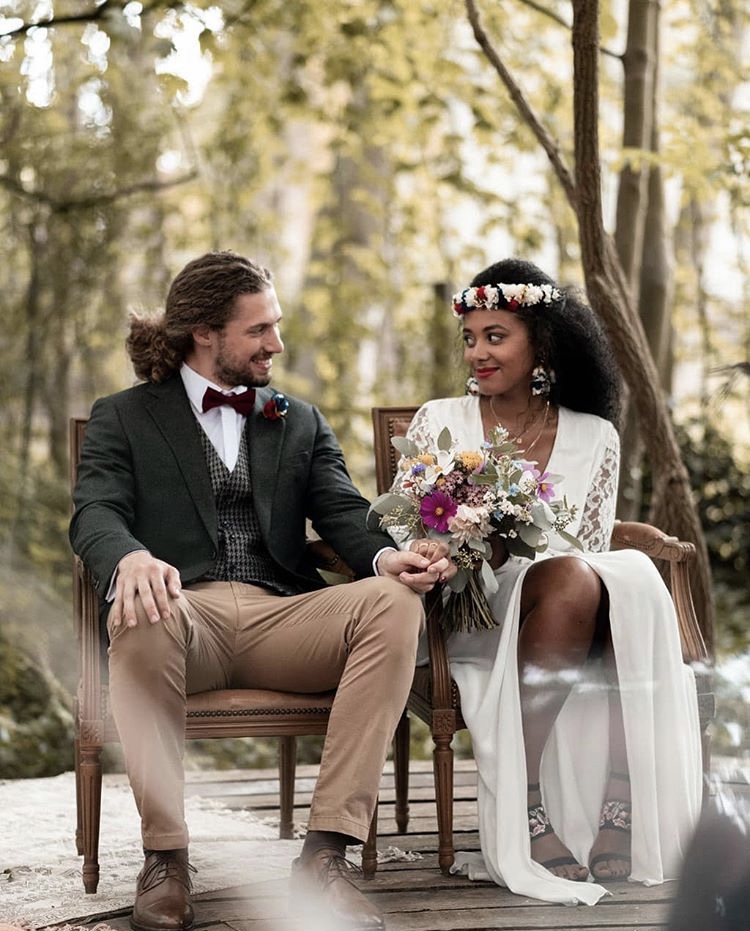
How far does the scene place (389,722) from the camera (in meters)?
3.11

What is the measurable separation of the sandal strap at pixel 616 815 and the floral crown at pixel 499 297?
4.51ft

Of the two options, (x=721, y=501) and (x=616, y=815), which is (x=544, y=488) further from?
(x=721, y=501)

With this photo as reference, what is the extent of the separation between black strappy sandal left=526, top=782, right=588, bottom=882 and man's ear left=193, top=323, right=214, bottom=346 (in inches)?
58.4

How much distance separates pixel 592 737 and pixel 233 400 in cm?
131

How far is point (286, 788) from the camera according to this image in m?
3.98

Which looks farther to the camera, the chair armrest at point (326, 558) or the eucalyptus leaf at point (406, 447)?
the chair armrest at point (326, 558)

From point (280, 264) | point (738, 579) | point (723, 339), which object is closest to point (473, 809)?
point (738, 579)

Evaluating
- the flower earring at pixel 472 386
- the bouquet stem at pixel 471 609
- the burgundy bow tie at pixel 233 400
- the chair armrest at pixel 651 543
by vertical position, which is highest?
the flower earring at pixel 472 386

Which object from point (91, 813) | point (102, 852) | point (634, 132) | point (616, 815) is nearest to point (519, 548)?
point (616, 815)

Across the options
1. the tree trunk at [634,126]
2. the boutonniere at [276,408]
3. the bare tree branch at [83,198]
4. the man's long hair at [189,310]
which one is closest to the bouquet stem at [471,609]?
the boutonniere at [276,408]

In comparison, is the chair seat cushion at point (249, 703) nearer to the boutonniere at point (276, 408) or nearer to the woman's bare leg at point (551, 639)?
the woman's bare leg at point (551, 639)

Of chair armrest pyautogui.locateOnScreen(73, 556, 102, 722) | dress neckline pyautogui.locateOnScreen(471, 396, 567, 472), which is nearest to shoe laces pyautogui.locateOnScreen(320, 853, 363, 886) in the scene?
chair armrest pyautogui.locateOnScreen(73, 556, 102, 722)

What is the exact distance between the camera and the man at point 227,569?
3045 mm

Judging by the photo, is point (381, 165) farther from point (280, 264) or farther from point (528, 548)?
point (528, 548)
